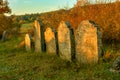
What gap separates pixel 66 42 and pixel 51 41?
6.37 feet

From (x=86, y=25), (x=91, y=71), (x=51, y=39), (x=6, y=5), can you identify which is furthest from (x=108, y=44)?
(x=6, y=5)

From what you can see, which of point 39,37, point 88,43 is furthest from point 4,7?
point 88,43

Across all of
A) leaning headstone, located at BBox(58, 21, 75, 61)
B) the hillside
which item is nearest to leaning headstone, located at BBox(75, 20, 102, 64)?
leaning headstone, located at BBox(58, 21, 75, 61)

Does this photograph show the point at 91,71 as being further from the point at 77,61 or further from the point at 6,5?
the point at 6,5

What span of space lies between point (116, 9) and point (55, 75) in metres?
7.62

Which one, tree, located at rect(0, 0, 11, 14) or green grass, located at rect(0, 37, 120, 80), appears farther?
tree, located at rect(0, 0, 11, 14)

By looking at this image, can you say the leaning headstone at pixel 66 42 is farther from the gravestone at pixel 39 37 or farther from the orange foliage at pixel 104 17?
the orange foliage at pixel 104 17

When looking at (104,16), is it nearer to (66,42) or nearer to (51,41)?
(51,41)

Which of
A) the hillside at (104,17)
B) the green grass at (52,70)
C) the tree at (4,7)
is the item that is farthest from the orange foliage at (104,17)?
the tree at (4,7)

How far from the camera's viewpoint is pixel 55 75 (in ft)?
37.1

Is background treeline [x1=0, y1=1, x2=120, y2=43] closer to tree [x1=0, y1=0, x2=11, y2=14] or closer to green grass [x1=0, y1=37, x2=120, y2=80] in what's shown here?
green grass [x1=0, y1=37, x2=120, y2=80]

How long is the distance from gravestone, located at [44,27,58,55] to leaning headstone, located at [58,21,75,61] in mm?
610

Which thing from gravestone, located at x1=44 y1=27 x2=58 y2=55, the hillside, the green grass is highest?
the hillside

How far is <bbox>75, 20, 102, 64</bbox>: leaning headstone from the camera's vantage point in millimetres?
12047
